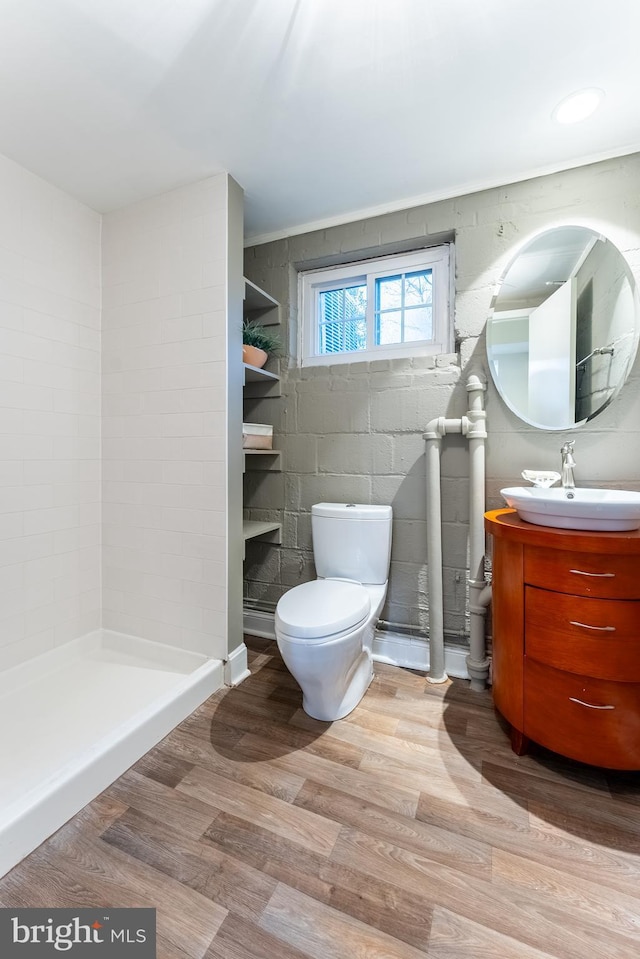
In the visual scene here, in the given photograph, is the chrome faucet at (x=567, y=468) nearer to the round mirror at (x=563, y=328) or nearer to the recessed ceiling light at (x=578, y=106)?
the round mirror at (x=563, y=328)

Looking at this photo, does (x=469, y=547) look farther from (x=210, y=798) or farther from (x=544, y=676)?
(x=210, y=798)

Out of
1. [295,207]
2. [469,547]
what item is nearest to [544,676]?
[469,547]

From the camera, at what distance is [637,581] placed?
46.5 inches

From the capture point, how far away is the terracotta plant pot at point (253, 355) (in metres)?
1.99

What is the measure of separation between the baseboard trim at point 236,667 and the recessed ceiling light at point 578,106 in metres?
2.52

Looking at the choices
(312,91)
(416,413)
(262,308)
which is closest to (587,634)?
(416,413)

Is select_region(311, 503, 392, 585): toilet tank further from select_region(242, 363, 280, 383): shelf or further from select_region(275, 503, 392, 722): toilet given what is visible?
select_region(242, 363, 280, 383): shelf

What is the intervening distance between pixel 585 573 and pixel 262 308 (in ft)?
6.65

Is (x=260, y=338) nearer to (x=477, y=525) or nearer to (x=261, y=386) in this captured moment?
(x=261, y=386)

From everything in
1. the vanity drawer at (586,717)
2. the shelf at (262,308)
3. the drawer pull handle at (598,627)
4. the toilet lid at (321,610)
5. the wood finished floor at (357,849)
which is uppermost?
the shelf at (262,308)

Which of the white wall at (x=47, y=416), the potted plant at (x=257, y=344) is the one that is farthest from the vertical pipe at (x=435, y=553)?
the white wall at (x=47, y=416)

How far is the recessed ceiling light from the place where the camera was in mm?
1376

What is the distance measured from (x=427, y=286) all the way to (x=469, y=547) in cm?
133

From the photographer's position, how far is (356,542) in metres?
1.90
